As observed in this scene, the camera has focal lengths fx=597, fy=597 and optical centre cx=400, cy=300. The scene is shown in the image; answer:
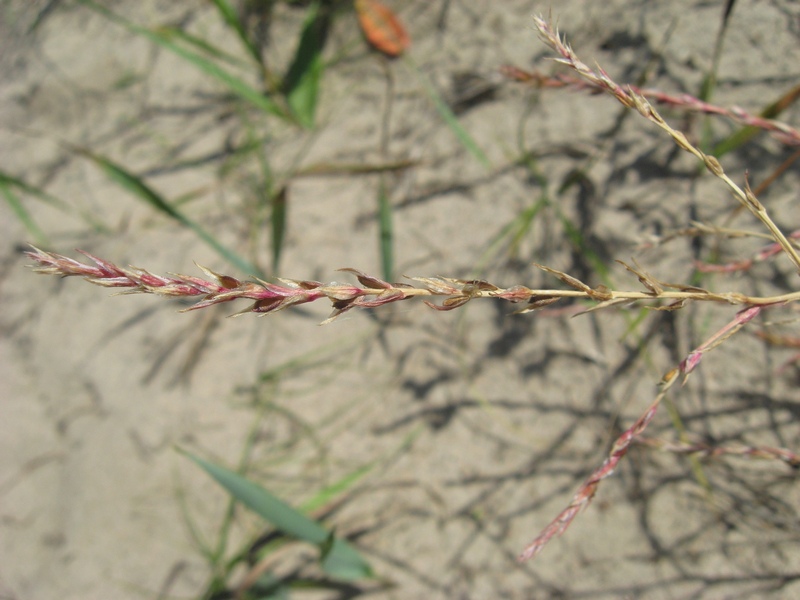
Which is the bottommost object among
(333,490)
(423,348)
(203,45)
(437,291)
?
(333,490)

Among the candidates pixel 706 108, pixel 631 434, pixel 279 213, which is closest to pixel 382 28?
pixel 279 213

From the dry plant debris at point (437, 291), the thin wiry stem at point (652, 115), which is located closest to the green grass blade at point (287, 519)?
the dry plant debris at point (437, 291)

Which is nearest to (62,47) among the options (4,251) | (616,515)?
(4,251)

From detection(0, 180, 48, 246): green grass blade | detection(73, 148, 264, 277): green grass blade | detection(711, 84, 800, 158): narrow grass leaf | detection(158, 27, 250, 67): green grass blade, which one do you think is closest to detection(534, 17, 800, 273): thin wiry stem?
detection(711, 84, 800, 158): narrow grass leaf

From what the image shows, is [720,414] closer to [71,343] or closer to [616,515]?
[616,515]

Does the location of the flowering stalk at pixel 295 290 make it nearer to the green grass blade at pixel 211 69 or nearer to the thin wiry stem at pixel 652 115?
the thin wiry stem at pixel 652 115

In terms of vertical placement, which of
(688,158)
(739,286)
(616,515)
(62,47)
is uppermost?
(62,47)

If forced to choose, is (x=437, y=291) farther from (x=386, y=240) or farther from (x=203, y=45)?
(x=203, y=45)
